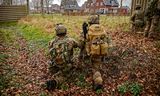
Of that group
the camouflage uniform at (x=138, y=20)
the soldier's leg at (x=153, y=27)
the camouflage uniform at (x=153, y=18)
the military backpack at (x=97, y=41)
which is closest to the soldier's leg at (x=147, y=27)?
the camouflage uniform at (x=153, y=18)

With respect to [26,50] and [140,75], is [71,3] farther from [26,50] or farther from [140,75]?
[140,75]

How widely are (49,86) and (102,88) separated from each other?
156 cm

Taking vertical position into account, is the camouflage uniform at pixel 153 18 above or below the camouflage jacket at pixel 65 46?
above

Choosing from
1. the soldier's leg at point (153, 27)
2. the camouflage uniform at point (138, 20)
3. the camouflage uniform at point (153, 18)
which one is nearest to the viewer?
the camouflage uniform at point (153, 18)

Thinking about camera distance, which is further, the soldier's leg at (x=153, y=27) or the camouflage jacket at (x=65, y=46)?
the soldier's leg at (x=153, y=27)

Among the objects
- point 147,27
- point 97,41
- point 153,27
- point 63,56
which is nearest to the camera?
point 97,41

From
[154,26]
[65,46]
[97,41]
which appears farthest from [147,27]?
[65,46]

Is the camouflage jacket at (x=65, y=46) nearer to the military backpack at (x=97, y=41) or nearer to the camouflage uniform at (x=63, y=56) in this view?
the camouflage uniform at (x=63, y=56)

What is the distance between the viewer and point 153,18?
1487 cm

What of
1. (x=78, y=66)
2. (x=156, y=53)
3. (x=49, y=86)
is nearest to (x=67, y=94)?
(x=49, y=86)

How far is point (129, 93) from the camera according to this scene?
834 cm

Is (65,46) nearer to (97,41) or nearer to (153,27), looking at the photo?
(97,41)

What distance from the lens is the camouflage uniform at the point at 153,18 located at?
47.6ft

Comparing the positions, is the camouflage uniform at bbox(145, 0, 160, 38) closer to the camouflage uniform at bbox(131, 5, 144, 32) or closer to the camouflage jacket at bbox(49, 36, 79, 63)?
the camouflage uniform at bbox(131, 5, 144, 32)
